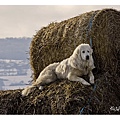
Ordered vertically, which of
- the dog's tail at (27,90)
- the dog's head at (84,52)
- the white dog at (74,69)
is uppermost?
the dog's head at (84,52)

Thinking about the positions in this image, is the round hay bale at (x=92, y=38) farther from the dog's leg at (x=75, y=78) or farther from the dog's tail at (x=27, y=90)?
the dog's tail at (x=27, y=90)

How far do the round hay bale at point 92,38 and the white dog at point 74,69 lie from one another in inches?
13.2

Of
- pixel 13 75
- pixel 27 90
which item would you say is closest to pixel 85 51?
pixel 27 90

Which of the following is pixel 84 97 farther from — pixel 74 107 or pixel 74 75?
pixel 74 75

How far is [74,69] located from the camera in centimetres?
700

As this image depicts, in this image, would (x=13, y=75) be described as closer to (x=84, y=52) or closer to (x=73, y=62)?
(x=73, y=62)

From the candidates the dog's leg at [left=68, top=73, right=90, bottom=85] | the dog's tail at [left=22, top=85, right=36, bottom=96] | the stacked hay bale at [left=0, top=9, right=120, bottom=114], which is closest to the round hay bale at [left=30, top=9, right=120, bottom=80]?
the stacked hay bale at [left=0, top=9, right=120, bottom=114]

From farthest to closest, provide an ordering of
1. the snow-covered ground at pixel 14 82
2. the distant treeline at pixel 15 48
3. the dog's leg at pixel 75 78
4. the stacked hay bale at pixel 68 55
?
the distant treeline at pixel 15 48, the snow-covered ground at pixel 14 82, the dog's leg at pixel 75 78, the stacked hay bale at pixel 68 55

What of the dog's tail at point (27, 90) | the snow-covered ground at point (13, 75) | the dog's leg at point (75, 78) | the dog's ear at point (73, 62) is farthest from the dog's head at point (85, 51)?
the snow-covered ground at point (13, 75)

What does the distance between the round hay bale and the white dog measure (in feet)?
1.10

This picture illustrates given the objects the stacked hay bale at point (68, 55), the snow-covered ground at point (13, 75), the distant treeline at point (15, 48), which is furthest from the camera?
the distant treeline at point (15, 48)

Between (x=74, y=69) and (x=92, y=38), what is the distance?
0.62 meters

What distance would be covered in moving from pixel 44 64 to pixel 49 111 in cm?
164

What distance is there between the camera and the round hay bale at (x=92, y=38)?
7223mm
